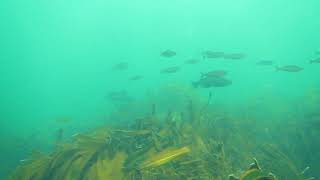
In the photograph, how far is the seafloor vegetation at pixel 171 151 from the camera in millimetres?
4406

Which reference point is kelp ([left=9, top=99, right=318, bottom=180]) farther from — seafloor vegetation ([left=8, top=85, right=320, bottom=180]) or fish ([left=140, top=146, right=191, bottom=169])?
fish ([left=140, top=146, right=191, bottom=169])

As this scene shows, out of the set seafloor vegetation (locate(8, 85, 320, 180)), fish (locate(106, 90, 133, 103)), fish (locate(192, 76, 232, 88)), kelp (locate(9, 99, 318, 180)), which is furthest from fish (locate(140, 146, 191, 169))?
fish (locate(106, 90, 133, 103))

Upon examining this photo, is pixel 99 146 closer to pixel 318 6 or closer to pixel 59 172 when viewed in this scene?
pixel 59 172

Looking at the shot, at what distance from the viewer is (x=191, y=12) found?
608 feet

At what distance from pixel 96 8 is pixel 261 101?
152 meters

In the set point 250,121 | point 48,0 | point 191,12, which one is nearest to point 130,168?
point 250,121

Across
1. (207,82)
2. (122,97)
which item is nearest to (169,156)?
(207,82)

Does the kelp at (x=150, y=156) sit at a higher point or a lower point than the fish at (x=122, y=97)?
higher

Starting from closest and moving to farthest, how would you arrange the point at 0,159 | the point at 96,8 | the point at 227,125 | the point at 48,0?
the point at 227,125, the point at 0,159, the point at 48,0, the point at 96,8

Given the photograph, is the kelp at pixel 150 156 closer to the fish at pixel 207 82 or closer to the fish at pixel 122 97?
the fish at pixel 207 82

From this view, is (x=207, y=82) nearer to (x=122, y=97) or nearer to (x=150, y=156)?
(x=150, y=156)

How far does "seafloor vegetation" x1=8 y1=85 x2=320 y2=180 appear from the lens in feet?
14.5

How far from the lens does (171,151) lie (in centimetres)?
324

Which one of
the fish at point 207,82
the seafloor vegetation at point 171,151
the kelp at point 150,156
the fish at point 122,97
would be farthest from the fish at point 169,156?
the fish at point 122,97
